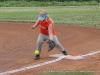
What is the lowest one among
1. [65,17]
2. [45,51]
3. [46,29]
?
[65,17]

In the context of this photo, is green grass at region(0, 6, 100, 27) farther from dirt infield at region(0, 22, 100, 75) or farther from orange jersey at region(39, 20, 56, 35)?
orange jersey at region(39, 20, 56, 35)

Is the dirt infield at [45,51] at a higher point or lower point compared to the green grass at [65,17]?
higher

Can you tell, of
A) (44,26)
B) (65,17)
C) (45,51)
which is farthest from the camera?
(65,17)

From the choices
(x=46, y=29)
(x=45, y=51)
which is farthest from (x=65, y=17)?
(x=46, y=29)

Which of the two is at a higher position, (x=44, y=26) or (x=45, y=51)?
(x=44, y=26)

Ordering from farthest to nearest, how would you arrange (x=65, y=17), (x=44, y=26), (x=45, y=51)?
(x=65, y=17)
(x=45, y=51)
(x=44, y=26)

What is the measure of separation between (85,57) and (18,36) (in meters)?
4.54

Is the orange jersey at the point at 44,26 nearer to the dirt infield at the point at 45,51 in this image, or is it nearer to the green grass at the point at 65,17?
the dirt infield at the point at 45,51

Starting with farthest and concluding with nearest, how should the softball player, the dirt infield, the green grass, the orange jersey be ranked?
the green grass → the orange jersey → the softball player → the dirt infield

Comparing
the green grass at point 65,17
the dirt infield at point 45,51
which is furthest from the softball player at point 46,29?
the green grass at point 65,17

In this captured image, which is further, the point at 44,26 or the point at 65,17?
the point at 65,17

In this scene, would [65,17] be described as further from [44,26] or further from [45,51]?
[44,26]

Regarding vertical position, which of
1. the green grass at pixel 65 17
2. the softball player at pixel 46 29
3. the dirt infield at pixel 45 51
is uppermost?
the softball player at pixel 46 29

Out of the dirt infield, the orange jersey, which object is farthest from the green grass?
the orange jersey
